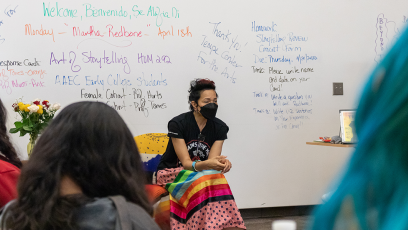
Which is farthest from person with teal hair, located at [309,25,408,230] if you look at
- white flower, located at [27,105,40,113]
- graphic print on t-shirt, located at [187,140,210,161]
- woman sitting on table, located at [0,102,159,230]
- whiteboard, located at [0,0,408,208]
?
whiteboard, located at [0,0,408,208]

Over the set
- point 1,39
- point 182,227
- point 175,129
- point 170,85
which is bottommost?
point 182,227

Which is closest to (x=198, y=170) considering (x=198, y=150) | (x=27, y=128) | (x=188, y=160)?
(x=188, y=160)

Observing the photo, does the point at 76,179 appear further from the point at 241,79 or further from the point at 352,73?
the point at 352,73

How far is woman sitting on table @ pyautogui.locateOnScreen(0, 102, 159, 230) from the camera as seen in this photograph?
2.63 feet

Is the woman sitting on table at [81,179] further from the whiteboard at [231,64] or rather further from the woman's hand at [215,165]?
the whiteboard at [231,64]

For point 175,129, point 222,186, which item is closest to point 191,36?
point 175,129

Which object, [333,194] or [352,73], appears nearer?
[333,194]

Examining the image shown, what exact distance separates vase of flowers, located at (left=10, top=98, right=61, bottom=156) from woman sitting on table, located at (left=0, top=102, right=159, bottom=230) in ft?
4.92

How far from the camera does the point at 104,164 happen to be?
862mm

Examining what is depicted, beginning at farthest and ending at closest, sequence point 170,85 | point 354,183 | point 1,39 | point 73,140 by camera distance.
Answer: point 170,85 → point 1,39 → point 73,140 → point 354,183

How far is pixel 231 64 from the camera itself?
3447 mm

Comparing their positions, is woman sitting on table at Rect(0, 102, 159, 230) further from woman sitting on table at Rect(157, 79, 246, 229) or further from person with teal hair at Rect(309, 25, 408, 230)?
woman sitting on table at Rect(157, 79, 246, 229)

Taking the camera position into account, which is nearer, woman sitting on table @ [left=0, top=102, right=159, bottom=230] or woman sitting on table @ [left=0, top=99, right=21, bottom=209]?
woman sitting on table @ [left=0, top=102, right=159, bottom=230]

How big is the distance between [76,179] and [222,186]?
1.58 m
